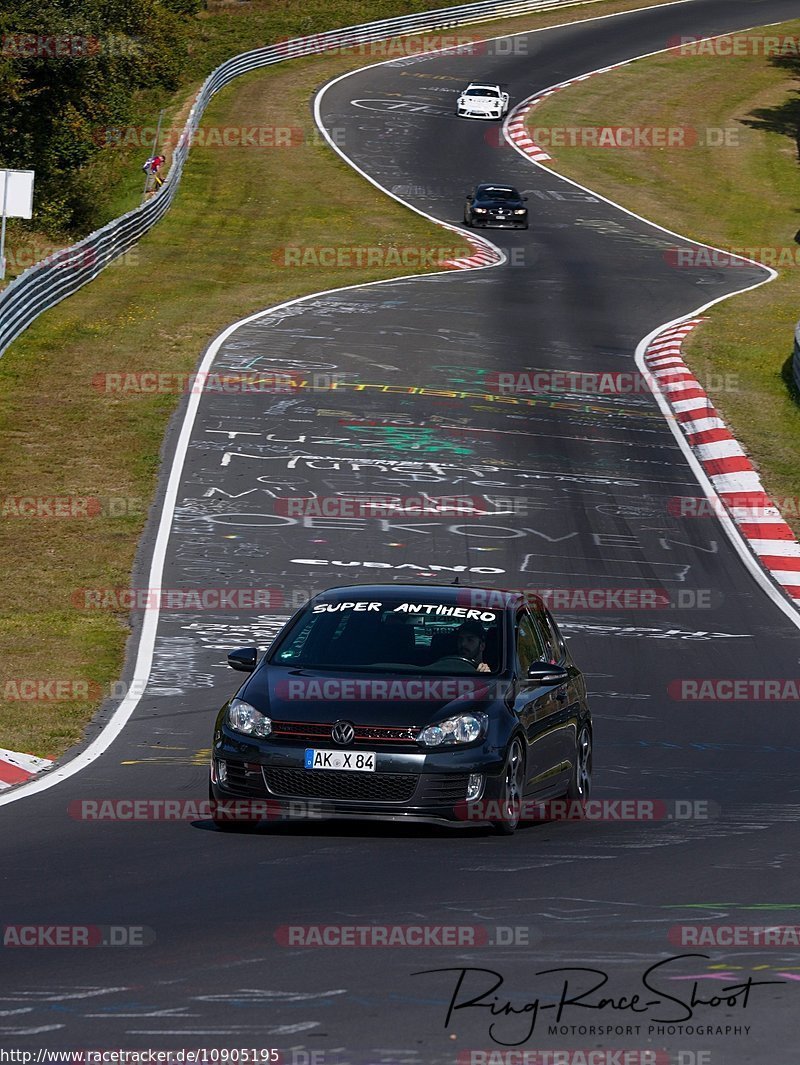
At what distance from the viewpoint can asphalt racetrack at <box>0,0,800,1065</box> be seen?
21.8 feet

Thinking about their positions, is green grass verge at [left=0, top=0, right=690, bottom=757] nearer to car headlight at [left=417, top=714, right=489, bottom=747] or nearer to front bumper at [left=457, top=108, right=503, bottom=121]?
car headlight at [left=417, top=714, right=489, bottom=747]

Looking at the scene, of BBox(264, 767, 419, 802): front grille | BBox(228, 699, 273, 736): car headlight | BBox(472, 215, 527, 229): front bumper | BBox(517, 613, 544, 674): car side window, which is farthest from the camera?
BBox(472, 215, 527, 229): front bumper

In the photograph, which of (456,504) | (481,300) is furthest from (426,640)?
(481,300)

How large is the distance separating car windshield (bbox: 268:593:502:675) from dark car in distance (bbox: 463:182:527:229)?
38.8 metres

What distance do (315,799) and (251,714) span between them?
0.68 metres

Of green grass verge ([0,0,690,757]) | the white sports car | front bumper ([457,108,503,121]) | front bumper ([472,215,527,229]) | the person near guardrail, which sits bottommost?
green grass verge ([0,0,690,757])

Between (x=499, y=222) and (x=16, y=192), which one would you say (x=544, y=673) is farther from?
(x=499, y=222)

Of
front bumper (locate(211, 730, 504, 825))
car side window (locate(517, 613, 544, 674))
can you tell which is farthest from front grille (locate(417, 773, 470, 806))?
car side window (locate(517, 613, 544, 674))

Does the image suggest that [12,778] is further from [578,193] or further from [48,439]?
[578,193]

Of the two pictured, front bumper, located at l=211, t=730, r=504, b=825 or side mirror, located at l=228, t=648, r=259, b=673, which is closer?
front bumper, located at l=211, t=730, r=504, b=825

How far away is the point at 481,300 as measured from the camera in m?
38.0

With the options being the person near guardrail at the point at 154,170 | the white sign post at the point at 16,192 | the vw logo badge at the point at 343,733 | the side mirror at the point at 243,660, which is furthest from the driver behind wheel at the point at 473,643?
the person near guardrail at the point at 154,170

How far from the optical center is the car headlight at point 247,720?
10.4 m

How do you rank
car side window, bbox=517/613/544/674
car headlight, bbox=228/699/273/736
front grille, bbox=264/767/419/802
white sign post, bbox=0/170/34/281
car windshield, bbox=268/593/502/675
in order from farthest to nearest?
1. white sign post, bbox=0/170/34/281
2. car side window, bbox=517/613/544/674
3. car windshield, bbox=268/593/502/675
4. car headlight, bbox=228/699/273/736
5. front grille, bbox=264/767/419/802
